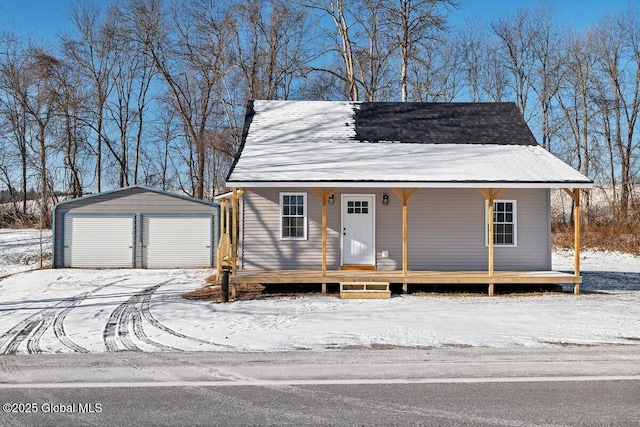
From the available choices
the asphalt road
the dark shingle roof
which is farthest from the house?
the asphalt road

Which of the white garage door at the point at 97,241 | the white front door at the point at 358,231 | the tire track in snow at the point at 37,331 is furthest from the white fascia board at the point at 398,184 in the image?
the white garage door at the point at 97,241

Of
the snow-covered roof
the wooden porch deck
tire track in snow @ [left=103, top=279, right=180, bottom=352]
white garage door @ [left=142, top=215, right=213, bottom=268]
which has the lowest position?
tire track in snow @ [left=103, top=279, right=180, bottom=352]

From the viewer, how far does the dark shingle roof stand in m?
15.1

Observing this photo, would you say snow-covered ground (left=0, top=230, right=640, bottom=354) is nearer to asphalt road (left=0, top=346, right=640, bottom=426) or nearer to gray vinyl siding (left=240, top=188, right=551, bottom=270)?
asphalt road (left=0, top=346, right=640, bottom=426)

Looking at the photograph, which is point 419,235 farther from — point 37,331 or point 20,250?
point 20,250

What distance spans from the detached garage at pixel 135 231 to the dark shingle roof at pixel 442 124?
6561mm

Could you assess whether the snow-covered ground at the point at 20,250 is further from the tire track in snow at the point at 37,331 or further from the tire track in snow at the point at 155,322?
the tire track in snow at the point at 37,331

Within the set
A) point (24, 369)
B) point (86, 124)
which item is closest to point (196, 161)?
point (86, 124)

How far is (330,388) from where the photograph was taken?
5.09 meters

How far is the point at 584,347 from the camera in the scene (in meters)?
6.96

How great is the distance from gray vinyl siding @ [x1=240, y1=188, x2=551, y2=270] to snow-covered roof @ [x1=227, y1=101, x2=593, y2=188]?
2.88ft

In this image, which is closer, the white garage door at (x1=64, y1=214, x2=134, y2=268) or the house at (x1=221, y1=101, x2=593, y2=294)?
the house at (x1=221, y1=101, x2=593, y2=294)

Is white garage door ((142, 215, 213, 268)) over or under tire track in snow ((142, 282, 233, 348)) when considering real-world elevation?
over

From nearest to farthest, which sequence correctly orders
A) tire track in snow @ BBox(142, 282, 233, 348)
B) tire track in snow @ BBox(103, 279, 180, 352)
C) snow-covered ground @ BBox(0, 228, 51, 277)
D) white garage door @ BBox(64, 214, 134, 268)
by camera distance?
tire track in snow @ BBox(103, 279, 180, 352) < tire track in snow @ BBox(142, 282, 233, 348) < white garage door @ BBox(64, 214, 134, 268) < snow-covered ground @ BBox(0, 228, 51, 277)
